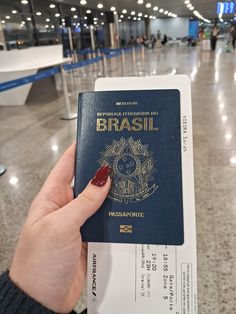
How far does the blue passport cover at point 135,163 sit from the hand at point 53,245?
36mm

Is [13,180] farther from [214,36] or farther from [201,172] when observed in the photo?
[214,36]

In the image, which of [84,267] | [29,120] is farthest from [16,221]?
[29,120]

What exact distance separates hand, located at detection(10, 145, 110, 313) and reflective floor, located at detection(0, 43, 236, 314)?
0.81 m

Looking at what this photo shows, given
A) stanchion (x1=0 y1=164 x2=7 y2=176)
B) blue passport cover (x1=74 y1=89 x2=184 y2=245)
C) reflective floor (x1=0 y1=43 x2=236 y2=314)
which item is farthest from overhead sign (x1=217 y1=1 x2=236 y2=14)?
blue passport cover (x1=74 y1=89 x2=184 y2=245)

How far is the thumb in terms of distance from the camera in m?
0.59

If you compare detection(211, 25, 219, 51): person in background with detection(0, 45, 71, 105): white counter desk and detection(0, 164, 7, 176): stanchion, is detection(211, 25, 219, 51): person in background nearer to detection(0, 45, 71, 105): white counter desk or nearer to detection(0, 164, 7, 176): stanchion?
detection(0, 45, 71, 105): white counter desk

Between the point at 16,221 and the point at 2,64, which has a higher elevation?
the point at 2,64

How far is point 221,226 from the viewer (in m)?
1.67

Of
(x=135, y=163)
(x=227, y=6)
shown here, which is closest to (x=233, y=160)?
(x=135, y=163)

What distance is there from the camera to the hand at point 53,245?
1.96ft

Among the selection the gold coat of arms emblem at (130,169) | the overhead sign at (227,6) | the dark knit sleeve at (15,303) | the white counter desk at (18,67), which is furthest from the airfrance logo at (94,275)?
the overhead sign at (227,6)

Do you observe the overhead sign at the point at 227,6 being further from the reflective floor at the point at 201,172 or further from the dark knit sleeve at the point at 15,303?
the dark knit sleeve at the point at 15,303

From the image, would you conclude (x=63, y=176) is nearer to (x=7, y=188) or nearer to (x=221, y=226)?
(x=221, y=226)

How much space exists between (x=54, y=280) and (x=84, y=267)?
0.14m
